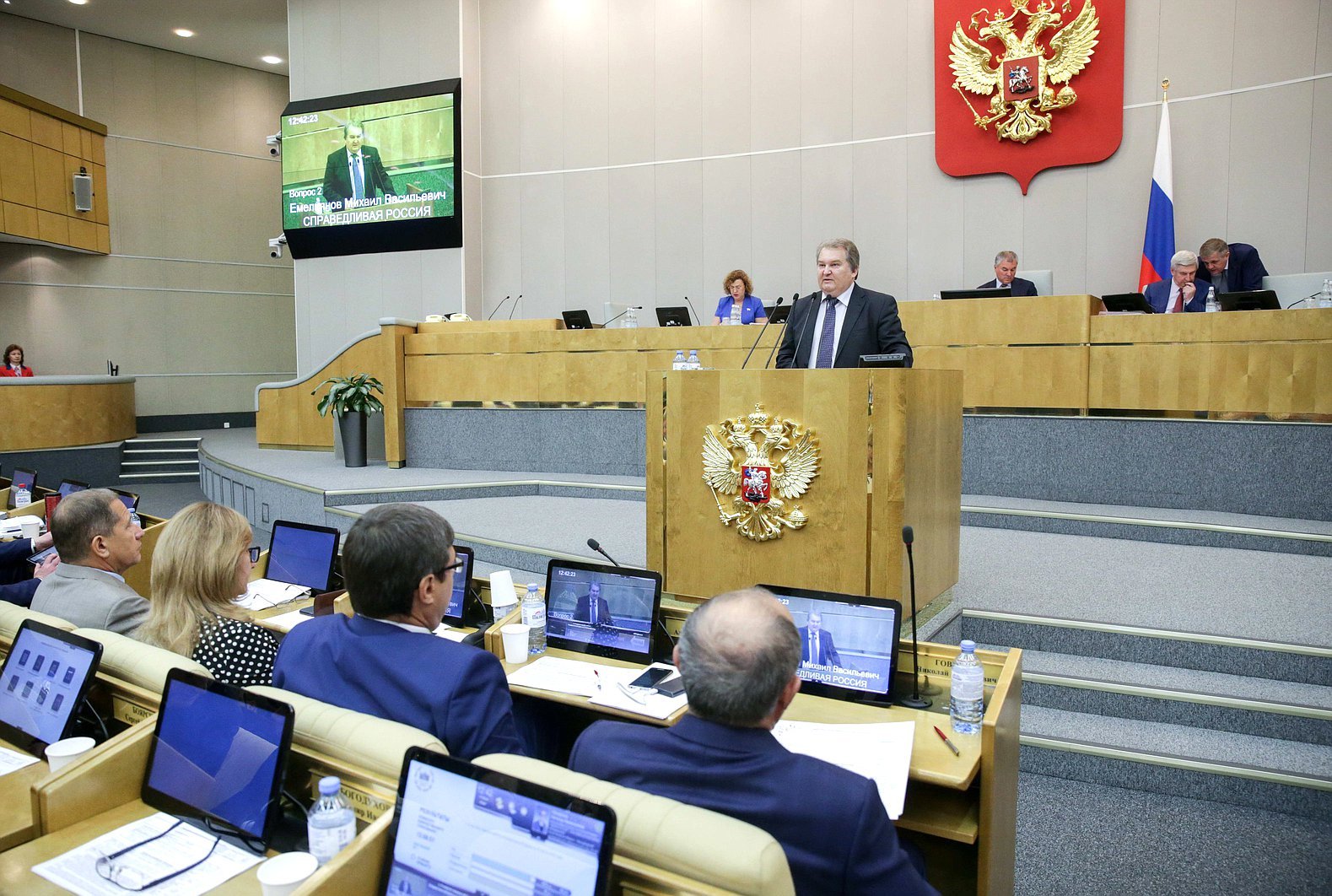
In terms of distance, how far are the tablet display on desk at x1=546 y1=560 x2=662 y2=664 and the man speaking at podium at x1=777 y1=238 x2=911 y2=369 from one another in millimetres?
1588

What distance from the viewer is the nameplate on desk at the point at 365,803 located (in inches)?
58.5

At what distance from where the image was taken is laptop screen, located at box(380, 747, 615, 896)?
1148 mm

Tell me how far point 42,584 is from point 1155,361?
5.47 metres

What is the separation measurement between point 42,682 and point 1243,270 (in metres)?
6.95

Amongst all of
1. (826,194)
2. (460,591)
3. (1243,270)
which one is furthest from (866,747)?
(826,194)

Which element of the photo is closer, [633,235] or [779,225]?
[779,225]

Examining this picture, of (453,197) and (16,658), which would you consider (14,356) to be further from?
(16,658)

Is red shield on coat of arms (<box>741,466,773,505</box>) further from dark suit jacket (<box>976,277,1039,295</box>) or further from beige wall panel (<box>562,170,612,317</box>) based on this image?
beige wall panel (<box>562,170,612,317</box>)

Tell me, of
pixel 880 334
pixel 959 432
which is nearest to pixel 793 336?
pixel 880 334

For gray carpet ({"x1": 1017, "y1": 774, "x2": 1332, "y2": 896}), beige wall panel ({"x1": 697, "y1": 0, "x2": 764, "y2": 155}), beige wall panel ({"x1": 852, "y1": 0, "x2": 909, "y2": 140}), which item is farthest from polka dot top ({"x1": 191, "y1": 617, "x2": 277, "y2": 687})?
beige wall panel ({"x1": 697, "y1": 0, "x2": 764, "y2": 155})

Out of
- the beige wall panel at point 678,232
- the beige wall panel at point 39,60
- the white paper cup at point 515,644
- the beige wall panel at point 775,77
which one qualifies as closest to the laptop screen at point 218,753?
the white paper cup at point 515,644

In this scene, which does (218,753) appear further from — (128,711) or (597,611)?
(597,611)

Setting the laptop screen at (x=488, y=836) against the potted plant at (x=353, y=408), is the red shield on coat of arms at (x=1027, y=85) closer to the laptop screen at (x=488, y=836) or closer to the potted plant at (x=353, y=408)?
the potted plant at (x=353, y=408)

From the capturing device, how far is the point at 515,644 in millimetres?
2516
